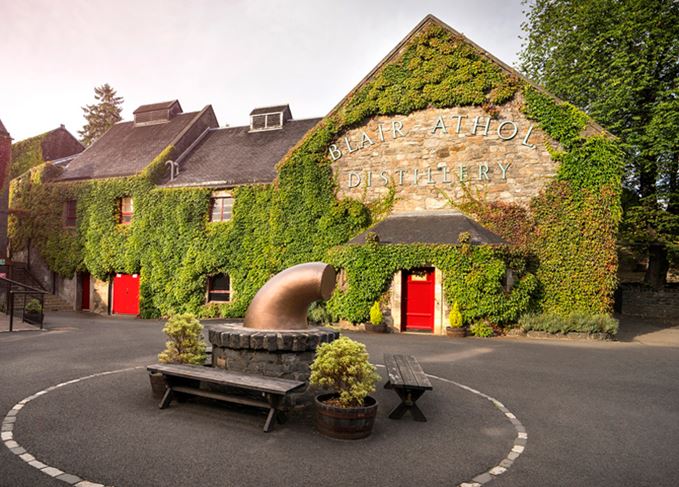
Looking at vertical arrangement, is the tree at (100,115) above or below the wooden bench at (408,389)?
above

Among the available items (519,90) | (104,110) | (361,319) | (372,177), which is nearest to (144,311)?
(361,319)

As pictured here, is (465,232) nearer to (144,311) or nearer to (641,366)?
(641,366)

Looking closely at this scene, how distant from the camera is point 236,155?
73.1 feet

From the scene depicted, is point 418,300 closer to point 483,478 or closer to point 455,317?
point 455,317

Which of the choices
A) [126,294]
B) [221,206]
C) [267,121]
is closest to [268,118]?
[267,121]

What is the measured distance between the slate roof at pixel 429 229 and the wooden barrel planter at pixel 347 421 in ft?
34.6

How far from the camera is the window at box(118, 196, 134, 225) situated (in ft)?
72.4

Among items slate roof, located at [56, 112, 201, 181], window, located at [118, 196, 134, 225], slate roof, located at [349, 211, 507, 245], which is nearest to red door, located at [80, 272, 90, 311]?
window, located at [118, 196, 134, 225]

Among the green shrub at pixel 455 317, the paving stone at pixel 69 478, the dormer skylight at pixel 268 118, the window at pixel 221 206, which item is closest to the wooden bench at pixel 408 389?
the paving stone at pixel 69 478

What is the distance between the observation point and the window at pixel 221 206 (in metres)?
20.2

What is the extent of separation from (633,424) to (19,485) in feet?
24.4

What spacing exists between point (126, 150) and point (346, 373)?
23881mm

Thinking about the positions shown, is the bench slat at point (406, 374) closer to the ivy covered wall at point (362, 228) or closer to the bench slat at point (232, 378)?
the bench slat at point (232, 378)

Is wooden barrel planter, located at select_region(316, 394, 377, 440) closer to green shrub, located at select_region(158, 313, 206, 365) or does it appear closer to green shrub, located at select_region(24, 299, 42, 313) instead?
green shrub, located at select_region(158, 313, 206, 365)
